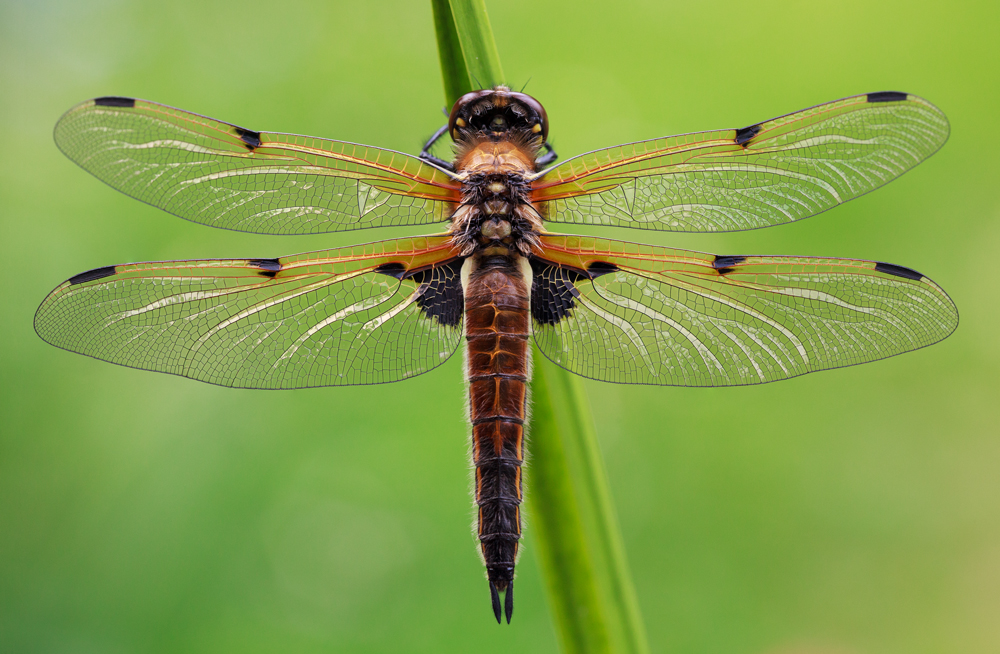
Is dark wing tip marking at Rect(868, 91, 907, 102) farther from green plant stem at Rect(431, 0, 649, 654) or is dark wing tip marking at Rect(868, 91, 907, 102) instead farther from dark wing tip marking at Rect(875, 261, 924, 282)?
green plant stem at Rect(431, 0, 649, 654)

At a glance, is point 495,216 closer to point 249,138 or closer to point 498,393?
point 498,393

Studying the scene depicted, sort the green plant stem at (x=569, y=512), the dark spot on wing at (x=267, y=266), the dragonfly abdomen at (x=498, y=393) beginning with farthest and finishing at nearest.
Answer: the dark spot on wing at (x=267, y=266), the dragonfly abdomen at (x=498, y=393), the green plant stem at (x=569, y=512)

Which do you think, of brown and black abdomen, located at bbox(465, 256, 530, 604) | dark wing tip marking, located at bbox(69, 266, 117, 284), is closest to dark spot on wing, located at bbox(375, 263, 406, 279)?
brown and black abdomen, located at bbox(465, 256, 530, 604)

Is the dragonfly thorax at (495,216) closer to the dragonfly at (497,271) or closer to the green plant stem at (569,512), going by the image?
the dragonfly at (497,271)

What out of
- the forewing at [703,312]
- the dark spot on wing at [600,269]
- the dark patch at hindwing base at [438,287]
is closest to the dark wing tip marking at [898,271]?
the forewing at [703,312]

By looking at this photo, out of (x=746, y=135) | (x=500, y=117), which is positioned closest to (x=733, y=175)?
(x=746, y=135)

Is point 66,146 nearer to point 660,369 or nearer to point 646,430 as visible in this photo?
point 660,369

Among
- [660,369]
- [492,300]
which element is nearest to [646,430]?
[660,369]

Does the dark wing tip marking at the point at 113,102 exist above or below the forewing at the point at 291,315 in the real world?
above
